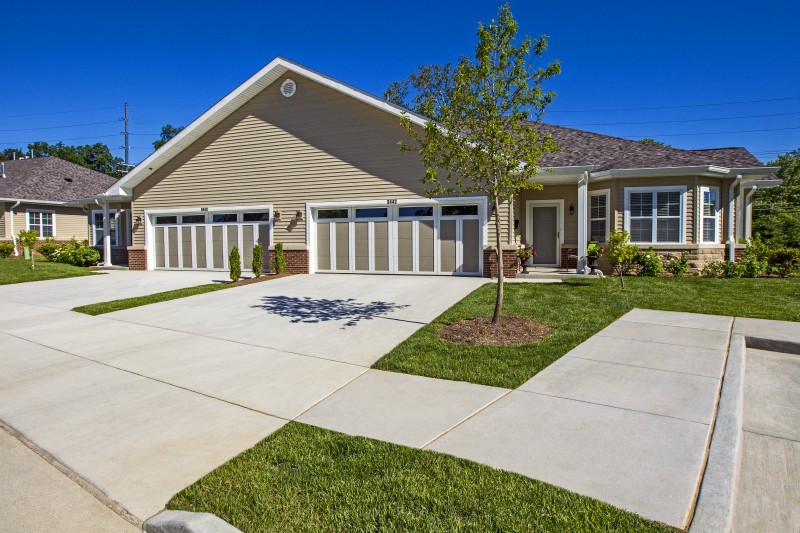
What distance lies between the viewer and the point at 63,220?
29.4 meters

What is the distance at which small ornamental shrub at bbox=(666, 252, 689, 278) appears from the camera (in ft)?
47.8

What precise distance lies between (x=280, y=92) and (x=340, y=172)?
147 inches

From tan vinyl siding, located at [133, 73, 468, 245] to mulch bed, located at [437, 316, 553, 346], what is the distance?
25.5ft

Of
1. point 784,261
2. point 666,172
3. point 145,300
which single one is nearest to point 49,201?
point 145,300

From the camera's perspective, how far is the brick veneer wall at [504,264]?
558 inches

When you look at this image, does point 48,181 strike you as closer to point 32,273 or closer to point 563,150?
point 32,273

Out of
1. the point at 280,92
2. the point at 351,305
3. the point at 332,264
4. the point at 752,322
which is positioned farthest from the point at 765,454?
the point at 280,92

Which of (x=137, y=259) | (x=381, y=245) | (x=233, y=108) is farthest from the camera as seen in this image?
(x=137, y=259)

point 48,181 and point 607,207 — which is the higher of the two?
point 48,181

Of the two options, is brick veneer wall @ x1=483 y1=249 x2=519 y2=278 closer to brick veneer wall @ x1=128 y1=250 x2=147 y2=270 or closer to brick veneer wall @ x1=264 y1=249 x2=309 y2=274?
brick veneer wall @ x1=264 y1=249 x2=309 y2=274

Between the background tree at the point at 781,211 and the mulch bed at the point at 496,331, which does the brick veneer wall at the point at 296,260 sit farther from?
the background tree at the point at 781,211

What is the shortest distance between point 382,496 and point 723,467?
7.90ft

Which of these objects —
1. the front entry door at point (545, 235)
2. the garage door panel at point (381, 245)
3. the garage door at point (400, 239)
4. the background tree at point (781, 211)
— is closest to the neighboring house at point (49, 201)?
the garage door at point (400, 239)

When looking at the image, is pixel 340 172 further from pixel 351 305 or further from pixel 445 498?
pixel 445 498
